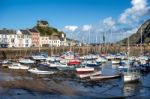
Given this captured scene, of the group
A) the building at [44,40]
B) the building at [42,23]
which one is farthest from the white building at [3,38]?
the building at [42,23]

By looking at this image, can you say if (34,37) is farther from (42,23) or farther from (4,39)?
(42,23)

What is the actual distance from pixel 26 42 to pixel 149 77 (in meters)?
76.9

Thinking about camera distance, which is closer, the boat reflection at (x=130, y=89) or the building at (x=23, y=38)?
the boat reflection at (x=130, y=89)

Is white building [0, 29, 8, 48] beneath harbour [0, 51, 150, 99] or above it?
above

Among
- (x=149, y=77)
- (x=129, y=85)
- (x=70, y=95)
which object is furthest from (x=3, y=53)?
(x=70, y=95)

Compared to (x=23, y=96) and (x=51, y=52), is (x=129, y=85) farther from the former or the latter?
(x=51, y=52)

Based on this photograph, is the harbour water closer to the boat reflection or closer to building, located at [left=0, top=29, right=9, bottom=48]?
the boat reflection

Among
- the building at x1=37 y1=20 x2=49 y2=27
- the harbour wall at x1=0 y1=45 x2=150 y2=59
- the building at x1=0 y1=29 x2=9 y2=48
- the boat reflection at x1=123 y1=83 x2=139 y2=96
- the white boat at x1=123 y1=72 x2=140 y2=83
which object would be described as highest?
the building at x1=37 y1=20 x2=49 y2=27

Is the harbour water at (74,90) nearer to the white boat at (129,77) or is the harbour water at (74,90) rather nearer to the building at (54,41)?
the white boat at (129,77)

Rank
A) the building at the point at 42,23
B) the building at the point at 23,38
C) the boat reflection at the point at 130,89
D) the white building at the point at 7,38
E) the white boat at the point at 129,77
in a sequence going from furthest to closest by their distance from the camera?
the building at the point at 42,23, the building at the point at 23,38, the white building at the point at 7,38, the white boat at the point at 129,77, the boat reflection at the point at 130,89

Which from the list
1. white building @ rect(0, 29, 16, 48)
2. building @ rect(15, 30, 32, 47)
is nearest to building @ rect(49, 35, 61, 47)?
building @ rect(15, 30, 32, 47)

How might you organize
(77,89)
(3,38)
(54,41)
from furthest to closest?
1. (54,41)
2. (3,38)
3. (77,89)

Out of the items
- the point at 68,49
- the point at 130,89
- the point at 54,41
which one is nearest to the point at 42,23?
the point at 54,41

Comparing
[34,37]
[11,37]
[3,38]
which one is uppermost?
[34,37]
